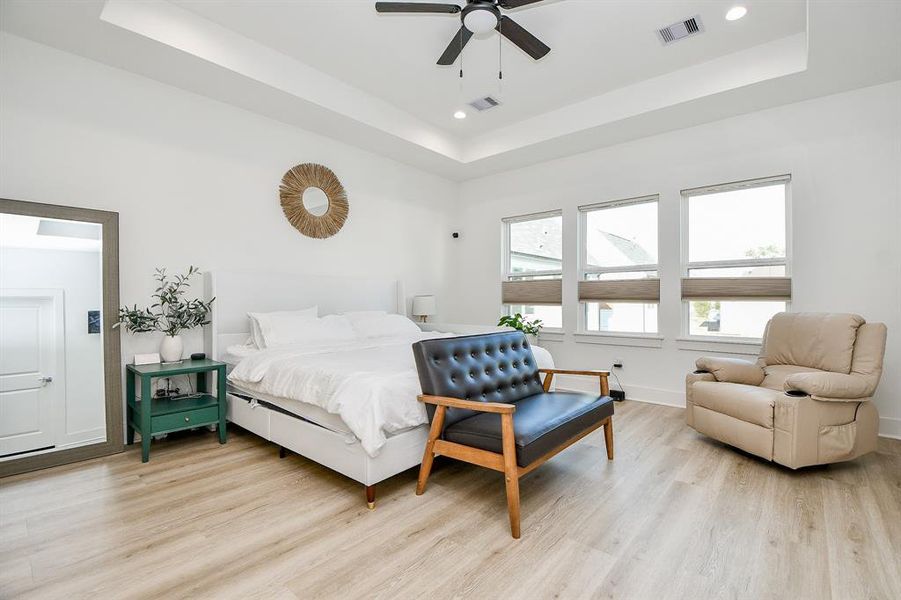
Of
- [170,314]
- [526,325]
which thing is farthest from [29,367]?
[526,325]

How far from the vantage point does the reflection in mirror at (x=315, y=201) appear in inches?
183

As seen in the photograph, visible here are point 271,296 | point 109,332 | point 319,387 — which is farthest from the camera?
point 271,296

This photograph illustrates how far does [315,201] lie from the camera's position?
4734 mm

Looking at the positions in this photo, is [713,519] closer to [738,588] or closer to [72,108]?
[738,588]

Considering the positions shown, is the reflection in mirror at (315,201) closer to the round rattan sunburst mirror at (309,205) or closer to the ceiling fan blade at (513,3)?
the round rattan sunburst mirror at (309,205)

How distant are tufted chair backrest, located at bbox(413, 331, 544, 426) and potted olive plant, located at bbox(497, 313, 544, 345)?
80.1 inches

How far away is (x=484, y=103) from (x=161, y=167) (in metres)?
3.08

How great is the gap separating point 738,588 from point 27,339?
4256 mm

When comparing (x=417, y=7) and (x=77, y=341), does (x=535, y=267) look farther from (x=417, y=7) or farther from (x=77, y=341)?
(x=77, y=341)

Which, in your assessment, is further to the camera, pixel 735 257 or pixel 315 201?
pixel 315 201

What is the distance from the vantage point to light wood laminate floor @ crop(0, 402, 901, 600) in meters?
1.77

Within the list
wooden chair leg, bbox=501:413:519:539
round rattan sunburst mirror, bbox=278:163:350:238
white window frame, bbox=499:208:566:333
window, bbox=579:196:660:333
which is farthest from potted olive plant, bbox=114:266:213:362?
window, bbox=579:196:660:333

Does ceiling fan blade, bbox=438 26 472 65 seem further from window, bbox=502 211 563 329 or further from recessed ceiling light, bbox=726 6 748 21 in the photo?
window, bbox=502 211 563 329

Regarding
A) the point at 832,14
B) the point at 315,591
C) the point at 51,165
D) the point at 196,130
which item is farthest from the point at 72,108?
the point at 832,14
